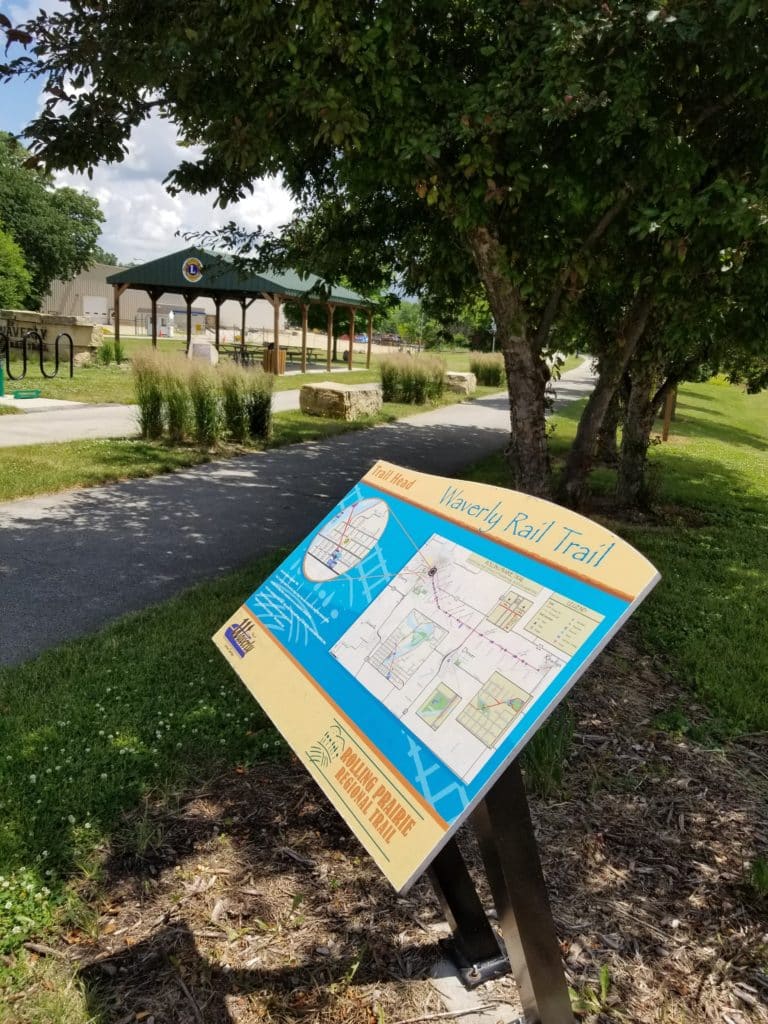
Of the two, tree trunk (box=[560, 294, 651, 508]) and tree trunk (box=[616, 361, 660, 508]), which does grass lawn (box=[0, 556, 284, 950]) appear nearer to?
tree trunk (box=[560, 294, 651, 508])

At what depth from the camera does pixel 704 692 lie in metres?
4.08

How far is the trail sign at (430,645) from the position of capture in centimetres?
161

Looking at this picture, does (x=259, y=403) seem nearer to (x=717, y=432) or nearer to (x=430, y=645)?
(x=430, y=645)

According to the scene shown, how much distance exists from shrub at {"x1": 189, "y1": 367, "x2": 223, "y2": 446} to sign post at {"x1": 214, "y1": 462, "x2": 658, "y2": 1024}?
8.64 m

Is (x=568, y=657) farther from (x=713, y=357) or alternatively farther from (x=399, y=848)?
(x=713, y=357)

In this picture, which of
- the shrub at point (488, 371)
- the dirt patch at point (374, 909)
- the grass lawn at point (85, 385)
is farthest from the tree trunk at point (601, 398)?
the shrub at point (488, 371)

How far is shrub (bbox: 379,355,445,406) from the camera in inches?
758

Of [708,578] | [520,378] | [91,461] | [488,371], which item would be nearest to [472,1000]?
[520,378]

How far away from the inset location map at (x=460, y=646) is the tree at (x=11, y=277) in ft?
117

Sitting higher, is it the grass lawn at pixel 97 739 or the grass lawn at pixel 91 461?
the grass lawn at pixel 91 461

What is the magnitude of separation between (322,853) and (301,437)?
10.1 meters

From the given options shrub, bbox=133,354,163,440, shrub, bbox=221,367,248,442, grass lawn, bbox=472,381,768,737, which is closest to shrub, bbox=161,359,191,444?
shrub, bbox=133,354,163,440

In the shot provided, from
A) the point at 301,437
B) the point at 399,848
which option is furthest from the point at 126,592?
the point at 301,437

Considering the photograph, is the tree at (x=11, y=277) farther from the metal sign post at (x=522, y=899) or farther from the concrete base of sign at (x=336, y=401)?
the metal sign post at (x=522, y=899)
